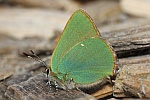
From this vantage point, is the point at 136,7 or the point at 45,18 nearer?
the point at 136,7

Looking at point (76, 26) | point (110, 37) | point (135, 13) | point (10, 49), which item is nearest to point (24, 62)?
point (10, 49)

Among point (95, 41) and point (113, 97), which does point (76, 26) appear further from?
point (113, 97)

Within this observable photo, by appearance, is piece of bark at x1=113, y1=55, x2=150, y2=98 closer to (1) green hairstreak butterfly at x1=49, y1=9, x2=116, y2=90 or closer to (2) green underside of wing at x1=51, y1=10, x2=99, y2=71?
(1) green hairstreak butterfly at x1=49, y1=9, x2=116, y2=90

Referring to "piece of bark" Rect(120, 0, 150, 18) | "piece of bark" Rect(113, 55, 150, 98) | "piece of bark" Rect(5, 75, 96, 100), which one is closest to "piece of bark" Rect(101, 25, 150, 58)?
"piece of bark" Rect(113, 55, 150, 98)

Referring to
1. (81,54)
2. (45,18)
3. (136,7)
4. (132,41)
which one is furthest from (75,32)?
(45,18)

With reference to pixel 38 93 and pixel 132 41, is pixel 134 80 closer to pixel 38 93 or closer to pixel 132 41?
pixel 132 41

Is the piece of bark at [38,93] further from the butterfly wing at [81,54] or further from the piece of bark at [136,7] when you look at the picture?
the piece of bark at [136,7]

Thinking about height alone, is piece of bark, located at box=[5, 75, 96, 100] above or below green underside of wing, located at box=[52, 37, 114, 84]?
below
